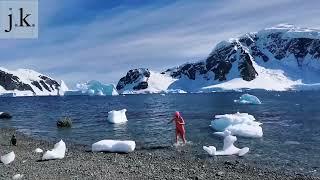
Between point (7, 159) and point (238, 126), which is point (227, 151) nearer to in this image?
point (238, 126)

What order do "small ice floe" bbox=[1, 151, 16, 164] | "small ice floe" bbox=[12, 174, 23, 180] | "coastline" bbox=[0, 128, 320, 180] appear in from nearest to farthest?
"small ice floe" bbox=[12, 174, 23, 180] < "coastline" bbox=[0, 128, 320, 180] < "small ice floe" bbox=[1, 151, 16, 164]

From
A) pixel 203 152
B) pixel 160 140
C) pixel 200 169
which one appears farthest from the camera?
pixel 160 140

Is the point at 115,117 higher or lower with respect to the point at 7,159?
lower

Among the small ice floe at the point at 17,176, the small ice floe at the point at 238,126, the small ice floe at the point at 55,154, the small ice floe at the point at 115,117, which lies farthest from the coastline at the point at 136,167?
the small ice floe at the point at 115,117

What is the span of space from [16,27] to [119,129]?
123ft

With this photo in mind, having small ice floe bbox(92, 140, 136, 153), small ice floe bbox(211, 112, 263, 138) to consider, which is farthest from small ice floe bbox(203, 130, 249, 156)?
small ice floe bbox(211, 112, 263, 138)

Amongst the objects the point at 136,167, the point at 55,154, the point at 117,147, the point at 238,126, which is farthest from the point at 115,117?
the point at 136,167

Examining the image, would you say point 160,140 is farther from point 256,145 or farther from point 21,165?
point 21,165

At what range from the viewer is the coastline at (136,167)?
20.6m

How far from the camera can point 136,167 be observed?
22672 millimetres

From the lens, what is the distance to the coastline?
811 inches

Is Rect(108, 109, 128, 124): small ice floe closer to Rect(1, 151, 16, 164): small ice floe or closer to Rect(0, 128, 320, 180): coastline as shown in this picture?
Rect(0, 128, 320, 180): coastline

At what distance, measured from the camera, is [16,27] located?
1001 cm

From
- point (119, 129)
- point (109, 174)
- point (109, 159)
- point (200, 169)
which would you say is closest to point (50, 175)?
point (109, 174)
